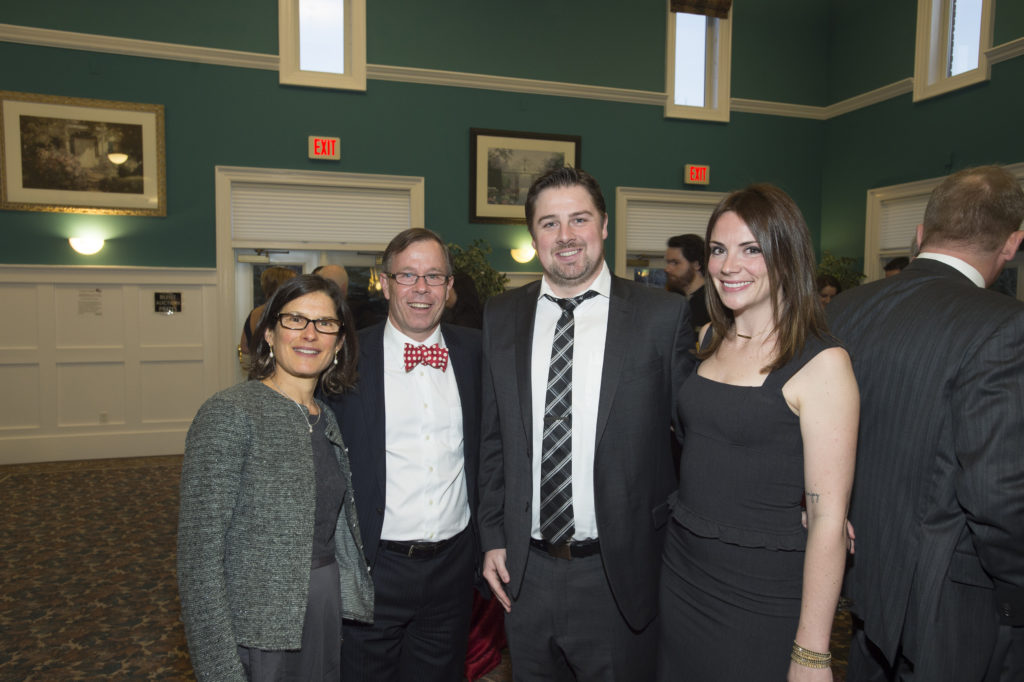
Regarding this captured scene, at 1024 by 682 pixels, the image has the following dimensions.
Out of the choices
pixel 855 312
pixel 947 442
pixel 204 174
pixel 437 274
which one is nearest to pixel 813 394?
pixel 947 442

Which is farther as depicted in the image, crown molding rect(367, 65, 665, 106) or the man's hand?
crown molding rect(367, 65, 665, 106)

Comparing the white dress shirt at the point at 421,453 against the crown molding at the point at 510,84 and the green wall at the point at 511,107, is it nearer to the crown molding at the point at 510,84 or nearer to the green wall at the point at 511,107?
the green wall at the point at 511,107

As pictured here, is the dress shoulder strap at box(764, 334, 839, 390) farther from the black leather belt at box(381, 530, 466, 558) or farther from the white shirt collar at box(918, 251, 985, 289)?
the black leather belt at box(381, 530, 466, 558)

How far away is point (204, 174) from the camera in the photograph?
6.97 metres

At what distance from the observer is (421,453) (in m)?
2.01

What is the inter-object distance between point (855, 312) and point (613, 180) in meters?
6.69

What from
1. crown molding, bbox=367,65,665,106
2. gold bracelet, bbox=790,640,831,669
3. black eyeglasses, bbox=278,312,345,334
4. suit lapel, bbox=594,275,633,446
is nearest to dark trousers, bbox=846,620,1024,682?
gold bracelet, bbox=790,640,831,669

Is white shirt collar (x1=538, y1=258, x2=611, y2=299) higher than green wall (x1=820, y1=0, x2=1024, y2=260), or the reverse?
green wall (x1=820, y1=0, x2=1024, y2=260)

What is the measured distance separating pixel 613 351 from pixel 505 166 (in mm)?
6411

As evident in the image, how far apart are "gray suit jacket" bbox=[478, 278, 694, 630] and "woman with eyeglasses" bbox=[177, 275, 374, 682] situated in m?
0.46

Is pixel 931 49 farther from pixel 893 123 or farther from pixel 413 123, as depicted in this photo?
pixel 413 123

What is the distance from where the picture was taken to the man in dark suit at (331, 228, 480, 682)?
77.5 inches

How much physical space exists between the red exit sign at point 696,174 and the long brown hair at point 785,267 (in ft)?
24.2

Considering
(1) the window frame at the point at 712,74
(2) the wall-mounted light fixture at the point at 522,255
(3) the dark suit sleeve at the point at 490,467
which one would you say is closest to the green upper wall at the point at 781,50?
(1) the window frame at the point at 712,74
